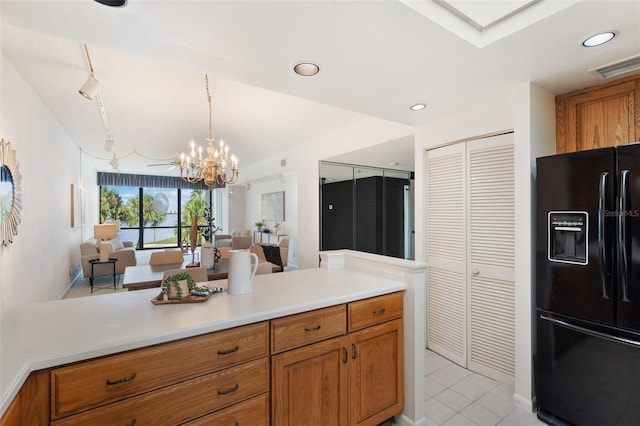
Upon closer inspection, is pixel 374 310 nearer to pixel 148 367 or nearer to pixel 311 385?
pixel 311 385

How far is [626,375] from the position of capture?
5.30 feet

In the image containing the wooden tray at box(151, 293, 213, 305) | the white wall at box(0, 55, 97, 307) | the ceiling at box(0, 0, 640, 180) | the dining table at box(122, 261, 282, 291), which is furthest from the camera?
the dining table at box(122, 261, 282, 291)

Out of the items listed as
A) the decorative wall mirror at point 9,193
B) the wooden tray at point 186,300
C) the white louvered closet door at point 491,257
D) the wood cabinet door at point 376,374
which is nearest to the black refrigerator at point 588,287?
the white louvered closet door at point 491,257

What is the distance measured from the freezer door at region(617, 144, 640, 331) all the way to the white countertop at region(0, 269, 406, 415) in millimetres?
1207

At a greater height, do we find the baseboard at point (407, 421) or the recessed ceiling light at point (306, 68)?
the recessed ceiling light at point (306, 68)

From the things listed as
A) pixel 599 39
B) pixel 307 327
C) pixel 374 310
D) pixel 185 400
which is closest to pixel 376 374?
pixel 374 310

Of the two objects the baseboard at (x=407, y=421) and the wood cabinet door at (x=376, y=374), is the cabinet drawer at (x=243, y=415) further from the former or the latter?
the baseboard at (x=407, y=421)

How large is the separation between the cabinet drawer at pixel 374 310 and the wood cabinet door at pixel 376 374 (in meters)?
0.04

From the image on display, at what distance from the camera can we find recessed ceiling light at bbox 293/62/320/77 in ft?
5.81

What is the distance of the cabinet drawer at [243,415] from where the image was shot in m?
1.21

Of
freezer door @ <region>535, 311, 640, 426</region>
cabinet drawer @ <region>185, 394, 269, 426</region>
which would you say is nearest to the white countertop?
cabinet drawer @ <region>185, 394, 269, 426</region>

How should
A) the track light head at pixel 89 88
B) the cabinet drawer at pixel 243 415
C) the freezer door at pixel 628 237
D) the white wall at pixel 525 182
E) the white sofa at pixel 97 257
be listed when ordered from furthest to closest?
the white sofa at pixel 97 257 → the track light head at pixel 89 88 → the white wall at pixel 525 182 → the freezer door at pixel 628 237 → the cabinet drawer at pixel 243 415

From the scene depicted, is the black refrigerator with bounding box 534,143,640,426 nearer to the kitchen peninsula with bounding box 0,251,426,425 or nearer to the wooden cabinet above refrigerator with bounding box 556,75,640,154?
the wooden cabinet above refrigerator with bounding box 556,75,640,154

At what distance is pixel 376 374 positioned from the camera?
67.8 inches
